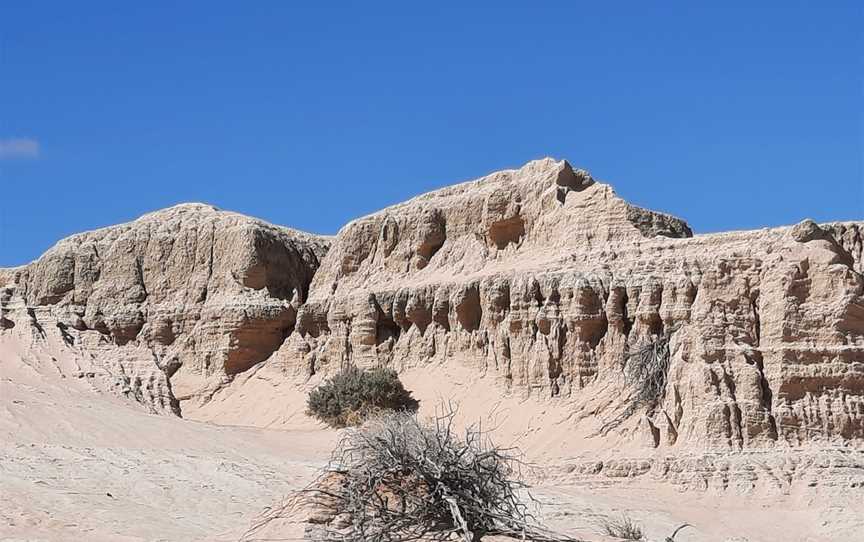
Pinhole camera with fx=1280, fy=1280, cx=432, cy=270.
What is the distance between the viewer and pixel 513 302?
2959 centimetres

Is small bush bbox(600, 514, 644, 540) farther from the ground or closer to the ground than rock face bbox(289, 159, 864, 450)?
closer to the ground

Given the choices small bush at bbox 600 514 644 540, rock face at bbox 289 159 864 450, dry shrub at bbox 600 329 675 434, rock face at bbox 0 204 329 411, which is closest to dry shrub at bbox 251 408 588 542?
small bush at bbox 600 514 644 540

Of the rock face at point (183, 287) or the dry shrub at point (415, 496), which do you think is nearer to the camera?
the dry shrub at point (415, 496)

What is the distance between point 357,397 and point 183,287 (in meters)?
10.9

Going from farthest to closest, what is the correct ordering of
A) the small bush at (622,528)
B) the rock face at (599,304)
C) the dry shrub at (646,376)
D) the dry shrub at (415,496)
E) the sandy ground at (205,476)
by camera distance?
the dry shrub at (646,376) → the rock face at (599,304) → the sandy ground at (205,476) → the small bush at (622,528) → the dry shrub at (415,496)

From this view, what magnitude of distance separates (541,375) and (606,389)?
6.02ft

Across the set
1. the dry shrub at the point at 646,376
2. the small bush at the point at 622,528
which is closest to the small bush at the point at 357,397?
the dry shrub at the point at 646,376

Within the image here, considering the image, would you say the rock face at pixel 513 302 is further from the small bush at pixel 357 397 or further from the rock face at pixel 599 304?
the small bush at pixel 357 397

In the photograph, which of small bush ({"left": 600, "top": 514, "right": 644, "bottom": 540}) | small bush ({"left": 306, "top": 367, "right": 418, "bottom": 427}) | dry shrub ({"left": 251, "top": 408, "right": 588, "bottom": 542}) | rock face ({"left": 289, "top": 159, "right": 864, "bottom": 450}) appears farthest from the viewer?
small bush ({"left": 306, "top": 367, "right": 418, "bottom": 427})

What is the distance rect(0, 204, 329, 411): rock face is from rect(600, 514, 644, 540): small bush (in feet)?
63.5

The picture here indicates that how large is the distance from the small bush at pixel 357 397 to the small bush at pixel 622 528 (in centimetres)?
1097

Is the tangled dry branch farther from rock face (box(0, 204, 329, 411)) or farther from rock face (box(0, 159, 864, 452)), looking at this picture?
rock face (box(0, 204, 329, 411))

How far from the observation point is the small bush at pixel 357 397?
31.0 metres

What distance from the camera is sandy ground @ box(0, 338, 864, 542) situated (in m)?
17.8
